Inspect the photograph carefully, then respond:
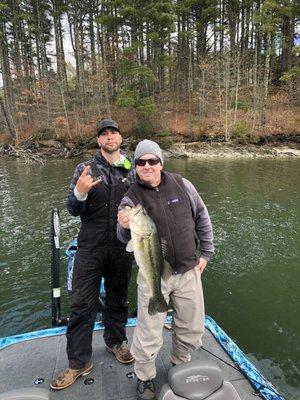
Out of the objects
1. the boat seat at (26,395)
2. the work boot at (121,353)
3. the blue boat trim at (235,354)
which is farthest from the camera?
the work boot at (121,353)

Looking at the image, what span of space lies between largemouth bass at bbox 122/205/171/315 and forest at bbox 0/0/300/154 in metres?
26.7

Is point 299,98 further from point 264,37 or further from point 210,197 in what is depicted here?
point 210,197

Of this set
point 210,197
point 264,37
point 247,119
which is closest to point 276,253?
point 210,197

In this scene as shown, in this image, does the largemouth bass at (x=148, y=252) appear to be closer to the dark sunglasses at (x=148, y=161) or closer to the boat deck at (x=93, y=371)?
the dark sunglasses at (x=148, y=161)

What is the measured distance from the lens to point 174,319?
3426mm

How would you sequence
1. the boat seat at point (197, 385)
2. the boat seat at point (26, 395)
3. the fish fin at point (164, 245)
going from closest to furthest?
the boat seat at point (26, 395) → the boat seat at point (197, 385) → the fish fin at point (164, 245)

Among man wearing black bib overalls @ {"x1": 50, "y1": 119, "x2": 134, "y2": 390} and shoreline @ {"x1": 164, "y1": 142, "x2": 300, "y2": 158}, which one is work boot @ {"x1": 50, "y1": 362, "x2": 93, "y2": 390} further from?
shoreline @ {"x1": 164, "y1": 142, "x2": 300, "y2": 158}

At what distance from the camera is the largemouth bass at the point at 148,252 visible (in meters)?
2.91

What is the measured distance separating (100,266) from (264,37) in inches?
1471

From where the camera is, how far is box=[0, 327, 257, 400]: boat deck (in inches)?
137

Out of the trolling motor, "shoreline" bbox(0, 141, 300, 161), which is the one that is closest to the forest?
"shoreline" bbox(0, 141, 300, 161)

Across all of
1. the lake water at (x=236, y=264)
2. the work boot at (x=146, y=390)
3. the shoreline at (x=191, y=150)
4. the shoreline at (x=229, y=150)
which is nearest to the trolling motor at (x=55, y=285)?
the lake water at (x=236, y=264)

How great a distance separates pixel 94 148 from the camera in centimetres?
2909

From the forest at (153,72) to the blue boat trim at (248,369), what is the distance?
25917mm
